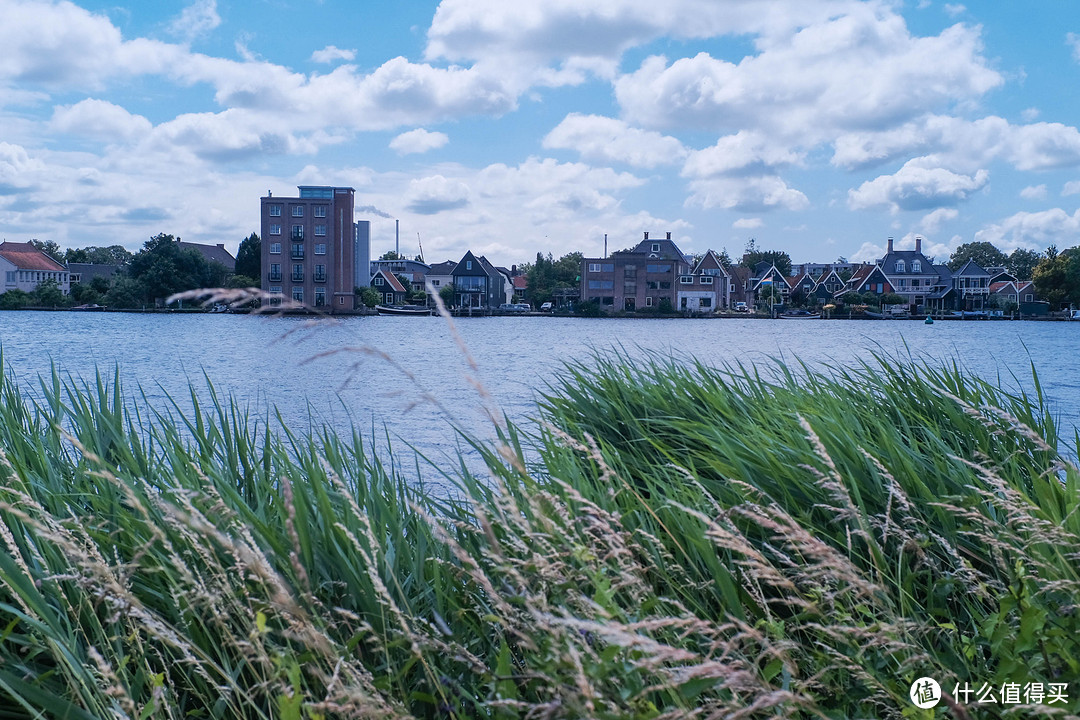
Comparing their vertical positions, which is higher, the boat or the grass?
the boat

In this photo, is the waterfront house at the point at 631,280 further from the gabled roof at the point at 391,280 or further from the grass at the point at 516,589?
the grass at the point at 516,589

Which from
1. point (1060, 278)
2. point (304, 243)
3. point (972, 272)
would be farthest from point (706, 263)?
point (304, 243)

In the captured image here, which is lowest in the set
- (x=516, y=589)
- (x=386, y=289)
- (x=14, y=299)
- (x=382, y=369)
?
(x=382, y=369)

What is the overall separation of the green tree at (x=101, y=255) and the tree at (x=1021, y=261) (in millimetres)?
156882

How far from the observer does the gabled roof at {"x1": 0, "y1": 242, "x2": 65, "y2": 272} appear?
363ft

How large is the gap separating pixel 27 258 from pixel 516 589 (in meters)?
133

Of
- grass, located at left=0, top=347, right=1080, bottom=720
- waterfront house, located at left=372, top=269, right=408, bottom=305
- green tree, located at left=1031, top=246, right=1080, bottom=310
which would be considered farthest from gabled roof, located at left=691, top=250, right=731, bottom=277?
grass, located at left=0, top=347, right=1080, bottom=720

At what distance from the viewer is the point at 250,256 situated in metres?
98.9

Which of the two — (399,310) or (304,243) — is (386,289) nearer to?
(399,310)

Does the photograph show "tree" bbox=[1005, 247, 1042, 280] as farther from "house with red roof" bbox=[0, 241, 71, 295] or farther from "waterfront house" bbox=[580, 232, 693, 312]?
"house with red roof" bbox=[0, 241, 71, 295]

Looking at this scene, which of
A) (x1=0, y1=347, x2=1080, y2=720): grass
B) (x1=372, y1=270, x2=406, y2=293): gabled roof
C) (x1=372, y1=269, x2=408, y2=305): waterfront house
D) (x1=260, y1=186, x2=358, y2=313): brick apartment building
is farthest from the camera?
(x1=372, y1=270, x2=406, y2=293): gabled roof

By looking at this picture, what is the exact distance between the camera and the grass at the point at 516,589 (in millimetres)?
2170

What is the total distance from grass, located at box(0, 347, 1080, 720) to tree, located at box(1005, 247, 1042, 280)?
16407 centimetres

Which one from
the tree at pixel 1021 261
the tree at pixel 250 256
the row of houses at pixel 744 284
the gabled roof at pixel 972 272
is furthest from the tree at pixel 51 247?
the tree at pixel 1021 261
